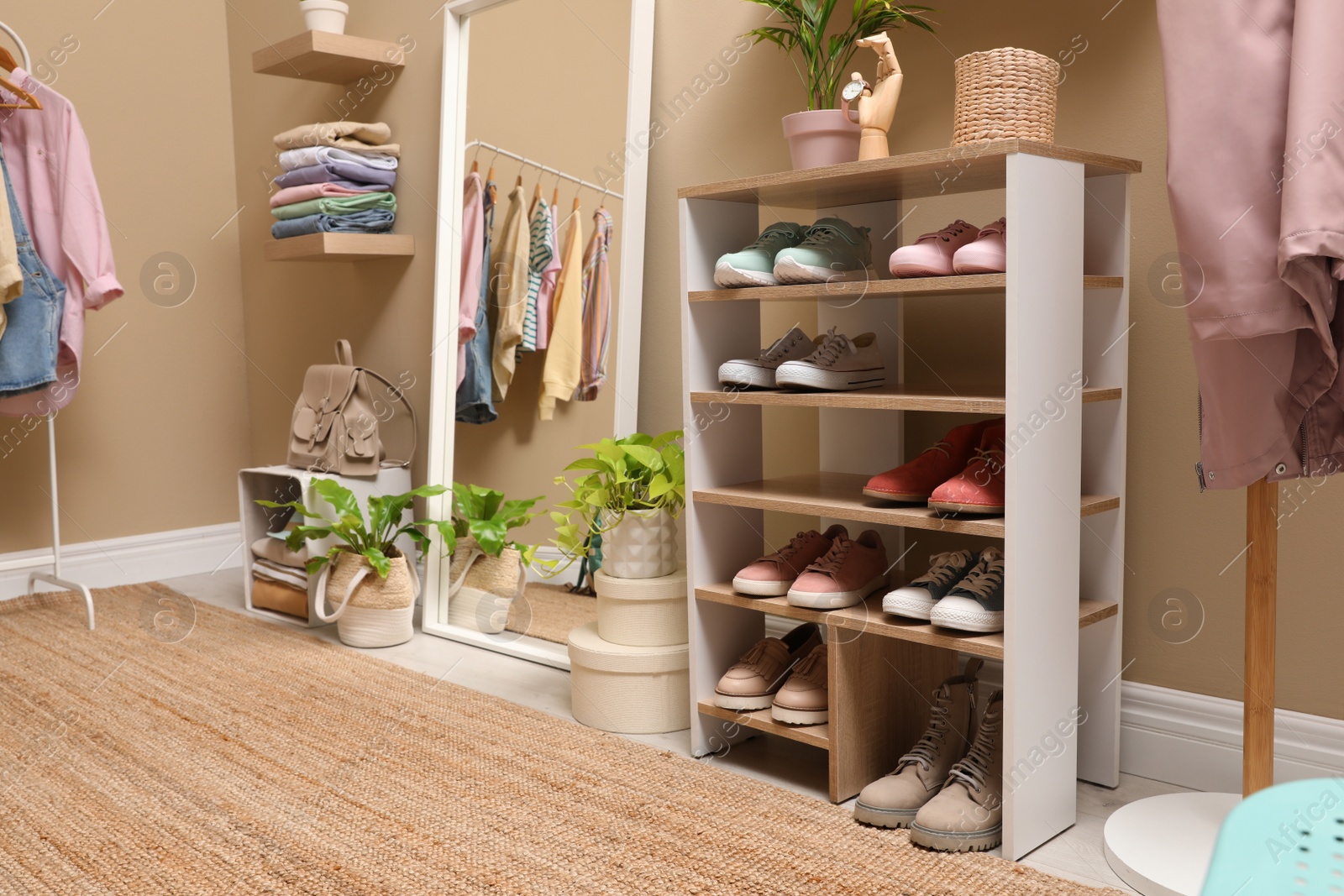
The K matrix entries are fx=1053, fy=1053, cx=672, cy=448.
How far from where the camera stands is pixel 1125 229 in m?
1.67

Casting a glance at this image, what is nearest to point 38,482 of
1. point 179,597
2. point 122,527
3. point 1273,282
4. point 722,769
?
point 122,527

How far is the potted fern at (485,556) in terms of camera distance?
2.62 metres

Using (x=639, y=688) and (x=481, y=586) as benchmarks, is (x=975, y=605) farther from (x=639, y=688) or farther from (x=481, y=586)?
(x=481, y=586)

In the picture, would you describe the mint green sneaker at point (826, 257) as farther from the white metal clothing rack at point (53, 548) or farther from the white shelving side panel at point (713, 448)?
the white metal clothing rack at point (53, 548)

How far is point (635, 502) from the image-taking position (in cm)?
206

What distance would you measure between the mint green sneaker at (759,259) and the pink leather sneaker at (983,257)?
34 cm

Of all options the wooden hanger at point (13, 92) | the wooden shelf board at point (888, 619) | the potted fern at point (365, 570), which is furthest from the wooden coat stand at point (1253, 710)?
the wooden hanger at point (13, 92)

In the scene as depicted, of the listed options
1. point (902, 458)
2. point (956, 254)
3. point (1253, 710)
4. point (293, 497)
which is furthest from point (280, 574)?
point (1253, 710)

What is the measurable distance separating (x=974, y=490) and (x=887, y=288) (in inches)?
12.8

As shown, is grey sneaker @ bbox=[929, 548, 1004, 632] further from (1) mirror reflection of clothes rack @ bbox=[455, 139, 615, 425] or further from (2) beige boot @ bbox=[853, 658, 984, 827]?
(1) mirror reflection of clothes rack @ bbox=[455, 139, 615, 425]

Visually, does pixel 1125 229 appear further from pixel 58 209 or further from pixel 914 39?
pixel 58 209

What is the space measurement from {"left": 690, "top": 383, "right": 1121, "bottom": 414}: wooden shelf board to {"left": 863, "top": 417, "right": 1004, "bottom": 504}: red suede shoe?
2.5 inches

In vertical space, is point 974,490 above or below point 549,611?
above

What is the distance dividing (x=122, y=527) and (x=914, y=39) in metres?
2.96
